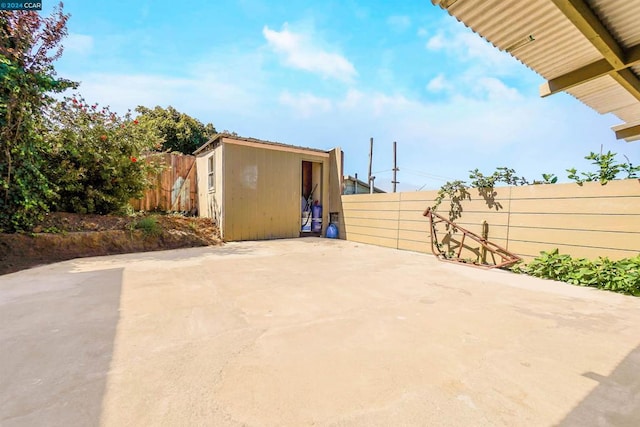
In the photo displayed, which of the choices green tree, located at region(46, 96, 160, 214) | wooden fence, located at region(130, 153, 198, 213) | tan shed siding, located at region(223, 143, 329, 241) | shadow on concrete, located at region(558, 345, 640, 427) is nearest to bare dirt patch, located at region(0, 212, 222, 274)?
green tree, located at region(46, 96, 160, 214)

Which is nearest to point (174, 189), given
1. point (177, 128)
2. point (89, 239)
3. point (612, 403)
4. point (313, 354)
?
point (89, 239)

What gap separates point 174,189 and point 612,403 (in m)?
9.15

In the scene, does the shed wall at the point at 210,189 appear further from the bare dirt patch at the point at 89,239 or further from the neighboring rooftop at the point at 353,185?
the neighboring rooftop at the point at 353,185

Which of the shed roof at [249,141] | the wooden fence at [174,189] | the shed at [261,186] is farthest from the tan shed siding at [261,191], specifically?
the wooden fence at [174,189]

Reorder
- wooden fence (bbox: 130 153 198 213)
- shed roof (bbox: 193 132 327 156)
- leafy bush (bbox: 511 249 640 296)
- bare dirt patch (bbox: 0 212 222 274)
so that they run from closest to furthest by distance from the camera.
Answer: leafy bush (bbox: 511 249 640 296)
bare dirt patch (bbox: 0 212 222 274)
shed roof (bbox: 193 132 327 156)
wooden fence (bbox: 130 153 198 213)

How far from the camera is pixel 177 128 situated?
12.4 metres

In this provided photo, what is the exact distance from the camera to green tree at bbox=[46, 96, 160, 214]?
5234 millimetres

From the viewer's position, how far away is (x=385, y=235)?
6.32 meters

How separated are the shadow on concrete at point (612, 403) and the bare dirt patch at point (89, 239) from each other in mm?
5788

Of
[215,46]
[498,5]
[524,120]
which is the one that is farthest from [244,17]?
[524,120]

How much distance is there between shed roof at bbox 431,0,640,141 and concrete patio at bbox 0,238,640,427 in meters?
2.22

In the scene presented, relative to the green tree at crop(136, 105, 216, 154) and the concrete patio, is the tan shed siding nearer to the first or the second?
the concrete patio

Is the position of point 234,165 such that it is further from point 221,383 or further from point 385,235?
point 221,383

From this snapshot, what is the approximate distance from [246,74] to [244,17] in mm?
1546
